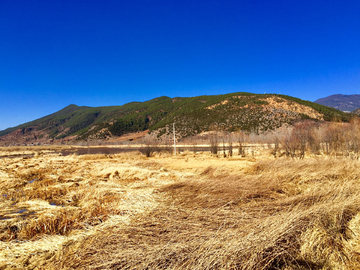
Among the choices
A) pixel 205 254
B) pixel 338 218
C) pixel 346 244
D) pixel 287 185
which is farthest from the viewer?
pixel 287 185

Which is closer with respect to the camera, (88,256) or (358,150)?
(88,256)

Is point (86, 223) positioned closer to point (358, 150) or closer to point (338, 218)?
point (338, 218)

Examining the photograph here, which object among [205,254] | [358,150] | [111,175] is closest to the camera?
[205,254]

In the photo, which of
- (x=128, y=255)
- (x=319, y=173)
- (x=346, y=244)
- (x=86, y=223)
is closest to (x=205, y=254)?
(x=128, y=255)

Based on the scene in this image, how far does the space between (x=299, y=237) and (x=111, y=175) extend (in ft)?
32.7

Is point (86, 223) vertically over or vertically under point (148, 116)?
under

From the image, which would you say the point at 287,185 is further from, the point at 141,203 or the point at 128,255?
the point at 128,255

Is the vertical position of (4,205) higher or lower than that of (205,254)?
lower

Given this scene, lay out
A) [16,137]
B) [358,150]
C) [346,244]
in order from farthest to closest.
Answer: [16,137] < [358,150] < [346,244]

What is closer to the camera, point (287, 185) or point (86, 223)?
point (86, 223)

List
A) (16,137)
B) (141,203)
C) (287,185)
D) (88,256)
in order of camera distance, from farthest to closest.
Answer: (16,137), (287,185), (141,203), (88,256)

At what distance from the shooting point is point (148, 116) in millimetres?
152000

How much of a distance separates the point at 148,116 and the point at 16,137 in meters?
133

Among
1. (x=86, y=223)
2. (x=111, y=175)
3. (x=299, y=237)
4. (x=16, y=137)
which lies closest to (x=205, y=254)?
(x=299, y=237)
